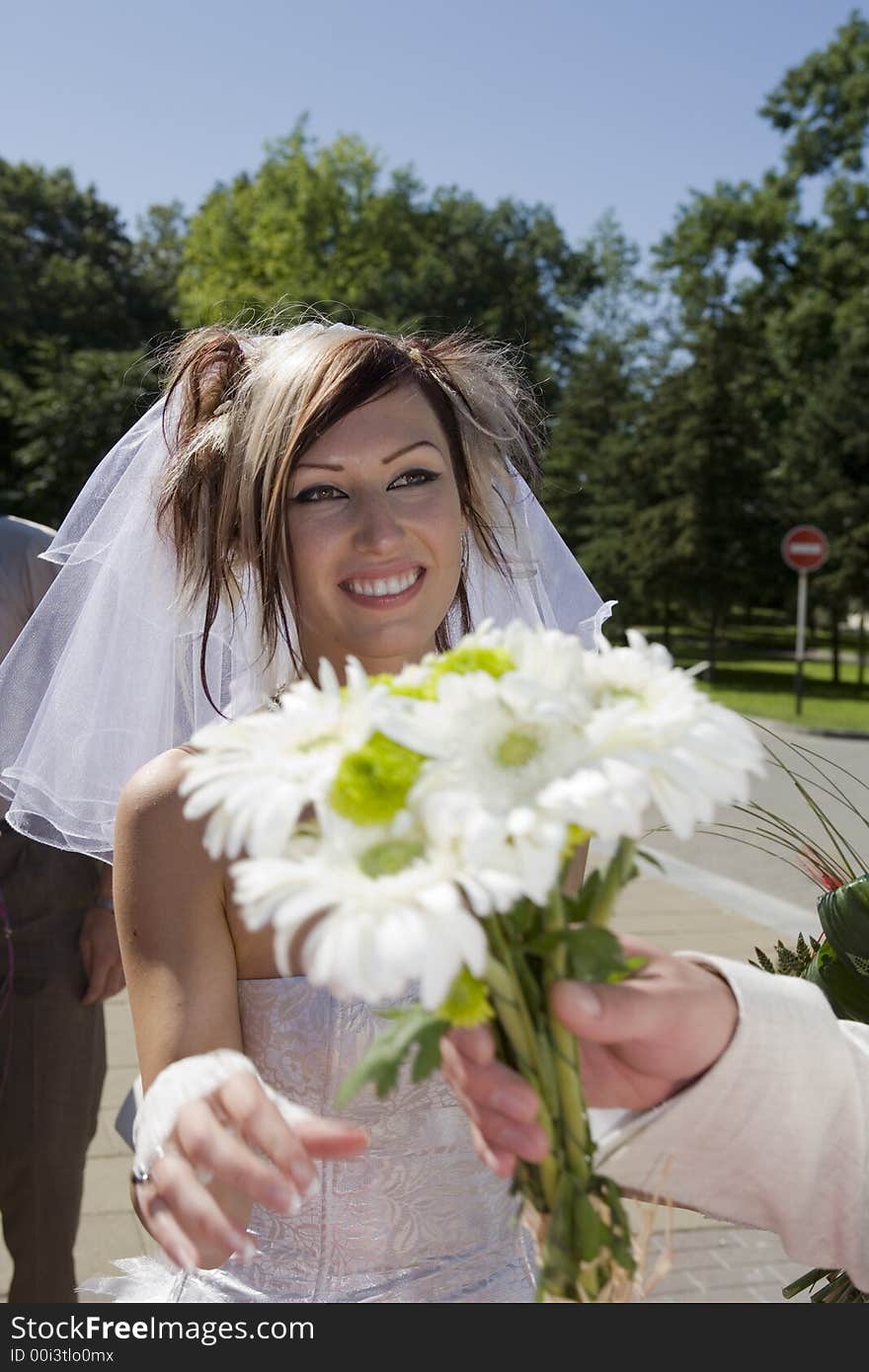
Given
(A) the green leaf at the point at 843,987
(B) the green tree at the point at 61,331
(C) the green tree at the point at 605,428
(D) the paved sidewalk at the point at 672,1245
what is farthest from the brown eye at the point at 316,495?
(C) the green tree at the point at 605,428

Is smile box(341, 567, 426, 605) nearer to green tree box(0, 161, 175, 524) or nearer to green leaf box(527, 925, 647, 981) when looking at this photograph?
green leaf box(527, 925, 647, 981)

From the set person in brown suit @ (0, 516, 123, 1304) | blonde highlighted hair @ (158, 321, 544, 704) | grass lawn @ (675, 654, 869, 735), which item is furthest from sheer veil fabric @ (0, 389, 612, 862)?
grass lawn @ (675, 654, 869, 735)

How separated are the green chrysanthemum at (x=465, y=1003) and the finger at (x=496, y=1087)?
0.17ft

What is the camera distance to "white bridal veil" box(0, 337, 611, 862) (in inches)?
105

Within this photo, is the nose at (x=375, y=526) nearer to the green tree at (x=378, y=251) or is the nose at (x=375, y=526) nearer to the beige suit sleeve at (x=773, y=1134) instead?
the beige suit sleeve at (x=773, y=1134)

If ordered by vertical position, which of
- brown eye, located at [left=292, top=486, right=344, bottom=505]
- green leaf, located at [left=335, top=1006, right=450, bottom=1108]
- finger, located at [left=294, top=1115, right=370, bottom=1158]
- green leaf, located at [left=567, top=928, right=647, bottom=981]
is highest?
brown eye, located at [left=292, top=486, right=344, bottom=505]

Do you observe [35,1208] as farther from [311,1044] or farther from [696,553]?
[696,553]

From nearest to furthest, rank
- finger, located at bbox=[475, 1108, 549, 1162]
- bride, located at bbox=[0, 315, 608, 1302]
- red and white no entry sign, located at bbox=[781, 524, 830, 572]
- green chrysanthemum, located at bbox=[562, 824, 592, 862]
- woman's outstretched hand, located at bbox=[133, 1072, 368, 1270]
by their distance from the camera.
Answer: green chrysanthemum, located at bbox=[562, 824, 592, 862] → finger, located at bbox=[475, 1108, 549, 1162] → woman's outstretched hand, located at bbox=[133, 1072, 368, 1270] → bride, located at bbox=[0, 315, 608, 1302] → red and white no entry sign, located at bbox=[781, 524, 830, 572]

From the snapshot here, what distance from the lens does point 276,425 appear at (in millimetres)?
2102

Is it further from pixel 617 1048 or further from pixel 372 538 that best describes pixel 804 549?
pixel 617 1048

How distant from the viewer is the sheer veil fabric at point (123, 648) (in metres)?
2.66

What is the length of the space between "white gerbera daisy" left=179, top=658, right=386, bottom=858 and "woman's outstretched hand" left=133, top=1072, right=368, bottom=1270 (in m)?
0.32
